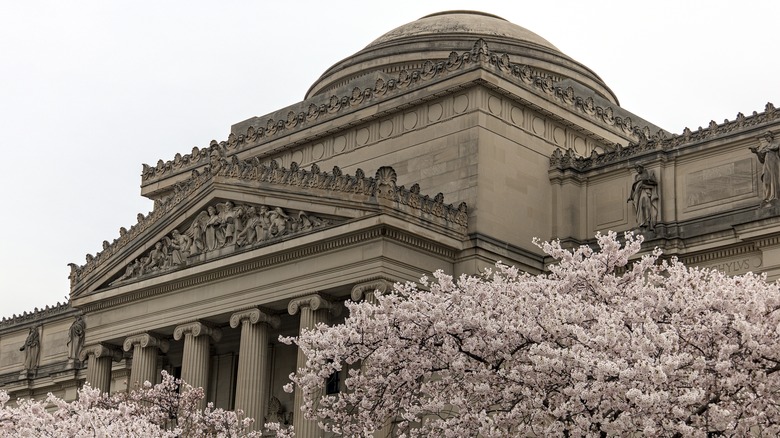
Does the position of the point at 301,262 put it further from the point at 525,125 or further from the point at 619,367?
the point at 619,367

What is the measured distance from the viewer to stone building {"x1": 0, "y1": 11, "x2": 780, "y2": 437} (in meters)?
45.5

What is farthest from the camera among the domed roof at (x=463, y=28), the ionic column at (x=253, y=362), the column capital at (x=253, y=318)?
the domed roof at (x=463, y=28)

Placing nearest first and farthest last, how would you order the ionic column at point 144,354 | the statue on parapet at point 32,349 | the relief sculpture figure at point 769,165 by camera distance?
1. the relief sculpture figure at point 769,165
2. the ionic column at point 144,354
3. the statue on parapet at point 32,349

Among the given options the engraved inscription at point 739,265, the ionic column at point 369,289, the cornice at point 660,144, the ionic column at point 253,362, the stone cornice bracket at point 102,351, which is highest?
the cornice at point 660,144

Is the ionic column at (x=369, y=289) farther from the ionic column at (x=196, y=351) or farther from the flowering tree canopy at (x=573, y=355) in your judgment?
the flowering tree canopy at (x=573, y=355)

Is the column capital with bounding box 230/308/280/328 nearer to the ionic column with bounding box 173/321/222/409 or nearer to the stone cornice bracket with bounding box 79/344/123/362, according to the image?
the ionic column with bounding box 173/321/222/409

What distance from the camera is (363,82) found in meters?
55.4

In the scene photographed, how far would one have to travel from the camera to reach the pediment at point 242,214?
45.1 m

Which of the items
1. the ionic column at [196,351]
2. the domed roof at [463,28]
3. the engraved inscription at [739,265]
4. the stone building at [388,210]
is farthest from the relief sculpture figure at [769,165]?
the ionic column at [196,351]

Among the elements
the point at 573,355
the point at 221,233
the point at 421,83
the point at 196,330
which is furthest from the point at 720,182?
the point at 573,355

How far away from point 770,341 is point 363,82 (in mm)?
31318

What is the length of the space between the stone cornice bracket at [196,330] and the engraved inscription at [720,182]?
18.3 meters

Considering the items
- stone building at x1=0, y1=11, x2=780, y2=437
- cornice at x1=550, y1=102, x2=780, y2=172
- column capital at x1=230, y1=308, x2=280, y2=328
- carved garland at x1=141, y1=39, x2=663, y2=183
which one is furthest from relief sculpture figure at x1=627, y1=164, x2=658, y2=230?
column capital at x1=230, y1=308, x2=280, y2=328

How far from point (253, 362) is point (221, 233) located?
209 inches
